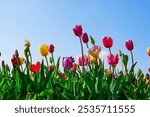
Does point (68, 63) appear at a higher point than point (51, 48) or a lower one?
lower

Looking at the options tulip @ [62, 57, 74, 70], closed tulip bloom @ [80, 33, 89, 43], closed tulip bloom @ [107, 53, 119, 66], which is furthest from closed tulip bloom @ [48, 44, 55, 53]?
closed tulip bloom @ [107, 53, 119, 66]

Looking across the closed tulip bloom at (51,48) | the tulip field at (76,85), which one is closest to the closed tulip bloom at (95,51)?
the tulip field at (76,85)

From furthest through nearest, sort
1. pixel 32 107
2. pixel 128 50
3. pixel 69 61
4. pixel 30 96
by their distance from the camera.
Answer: pixel 128 50 < pixel 69 61 < pixel 30 96 < pixel 32 107

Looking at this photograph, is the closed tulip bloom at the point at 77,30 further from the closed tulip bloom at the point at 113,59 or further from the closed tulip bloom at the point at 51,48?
the closed tulip bloom at the point at 51,48

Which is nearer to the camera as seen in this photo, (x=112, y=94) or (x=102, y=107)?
(x=102, y=107)

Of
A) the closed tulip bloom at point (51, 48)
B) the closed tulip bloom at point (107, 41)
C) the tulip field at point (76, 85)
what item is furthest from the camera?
the closed tulip bloom at point (51, 48)

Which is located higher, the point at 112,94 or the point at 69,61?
the point at 69,61

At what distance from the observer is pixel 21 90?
17.3 feet

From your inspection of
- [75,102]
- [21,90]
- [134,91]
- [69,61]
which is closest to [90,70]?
[69,61]

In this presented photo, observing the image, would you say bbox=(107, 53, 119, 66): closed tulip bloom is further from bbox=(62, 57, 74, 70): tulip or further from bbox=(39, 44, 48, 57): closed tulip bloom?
bbox=(39, 44, 48, 57): closed tulip bloom

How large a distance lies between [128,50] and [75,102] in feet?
7.93

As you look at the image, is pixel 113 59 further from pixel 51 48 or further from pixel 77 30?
pixel 51 48

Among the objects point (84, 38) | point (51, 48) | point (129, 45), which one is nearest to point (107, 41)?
point (84, 38)

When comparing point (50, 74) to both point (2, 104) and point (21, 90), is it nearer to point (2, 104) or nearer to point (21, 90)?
point (21, 90)
